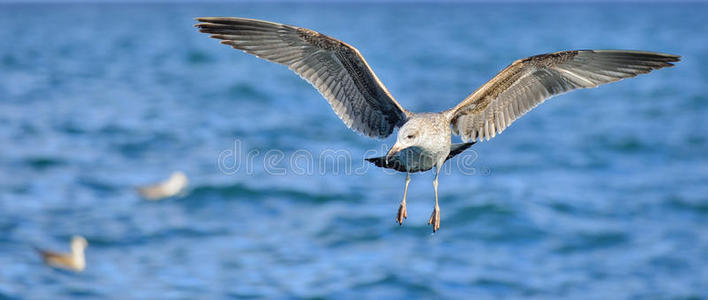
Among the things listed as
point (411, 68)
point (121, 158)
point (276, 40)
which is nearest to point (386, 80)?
point (411, 68)

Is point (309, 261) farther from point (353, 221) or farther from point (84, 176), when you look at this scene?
point (84, 176)

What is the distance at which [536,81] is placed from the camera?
22.9ft

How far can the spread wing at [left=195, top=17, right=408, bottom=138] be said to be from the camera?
21.8 ft

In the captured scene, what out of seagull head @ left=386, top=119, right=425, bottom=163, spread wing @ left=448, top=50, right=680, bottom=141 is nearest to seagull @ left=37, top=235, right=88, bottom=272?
spread wing @ left=448, top=50, right=680, bottom=141

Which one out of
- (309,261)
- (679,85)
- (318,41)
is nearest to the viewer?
(318,41)

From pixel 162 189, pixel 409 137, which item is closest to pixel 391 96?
pixel 409 137

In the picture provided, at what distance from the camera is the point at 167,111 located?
2664cm

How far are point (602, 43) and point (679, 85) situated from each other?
16.8 m

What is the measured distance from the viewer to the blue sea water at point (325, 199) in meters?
13.5

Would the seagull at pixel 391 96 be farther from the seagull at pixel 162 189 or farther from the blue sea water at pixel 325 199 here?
the seagull at pixel 162 189

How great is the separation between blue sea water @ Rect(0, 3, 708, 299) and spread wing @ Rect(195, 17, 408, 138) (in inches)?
239

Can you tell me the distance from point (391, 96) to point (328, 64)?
26.1 inches

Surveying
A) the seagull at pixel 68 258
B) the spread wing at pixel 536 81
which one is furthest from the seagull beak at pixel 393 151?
the seagull at pixel 68 258

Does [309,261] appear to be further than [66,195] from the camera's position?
No
